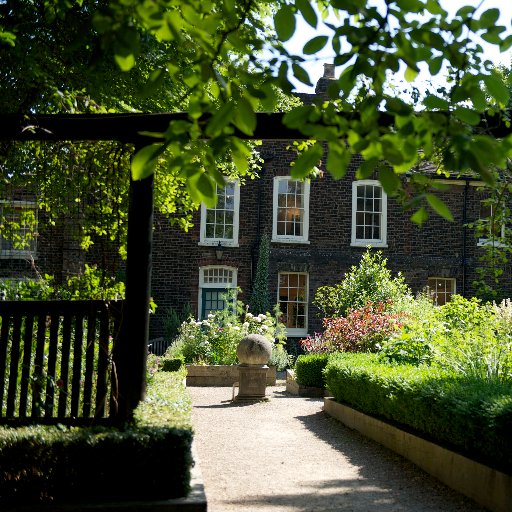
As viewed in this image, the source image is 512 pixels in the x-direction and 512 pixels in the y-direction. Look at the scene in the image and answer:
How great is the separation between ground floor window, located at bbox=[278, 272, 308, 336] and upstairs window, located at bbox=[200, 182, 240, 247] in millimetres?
2068

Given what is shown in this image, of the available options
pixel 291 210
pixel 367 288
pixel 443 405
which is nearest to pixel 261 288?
pixel 291 210

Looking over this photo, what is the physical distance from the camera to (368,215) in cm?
2402

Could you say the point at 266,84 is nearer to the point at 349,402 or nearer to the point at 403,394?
the point at 403,394

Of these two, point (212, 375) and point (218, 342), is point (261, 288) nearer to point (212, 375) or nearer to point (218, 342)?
point (218, 342)

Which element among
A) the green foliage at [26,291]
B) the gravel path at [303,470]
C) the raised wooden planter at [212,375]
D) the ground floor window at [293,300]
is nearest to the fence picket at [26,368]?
the gravel path at [303,470]

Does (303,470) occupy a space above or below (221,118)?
below

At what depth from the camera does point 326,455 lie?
29.3ft

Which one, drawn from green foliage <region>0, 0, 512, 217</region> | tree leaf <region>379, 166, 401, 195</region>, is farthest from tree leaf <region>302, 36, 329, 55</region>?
tree leaf <region>379, 166, 401, 195</region>

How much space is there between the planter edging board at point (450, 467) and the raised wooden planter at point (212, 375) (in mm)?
7168

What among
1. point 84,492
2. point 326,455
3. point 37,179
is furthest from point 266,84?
point 37,179

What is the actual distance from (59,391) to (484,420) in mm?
3860

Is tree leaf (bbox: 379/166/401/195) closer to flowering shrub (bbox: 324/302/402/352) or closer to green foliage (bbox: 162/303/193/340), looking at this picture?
flowering shrub (bbox: 324/302/402/352)

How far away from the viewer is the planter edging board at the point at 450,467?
6.14 metres

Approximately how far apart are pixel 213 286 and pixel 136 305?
16327 mm
